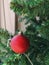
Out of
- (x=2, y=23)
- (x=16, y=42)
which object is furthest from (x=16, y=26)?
(x=16, y=42)

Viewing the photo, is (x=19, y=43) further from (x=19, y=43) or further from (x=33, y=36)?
(x=33, y=36)

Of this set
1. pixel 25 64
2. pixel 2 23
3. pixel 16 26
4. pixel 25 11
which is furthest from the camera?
pixel 2 23

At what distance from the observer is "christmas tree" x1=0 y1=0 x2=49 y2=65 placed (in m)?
0.48

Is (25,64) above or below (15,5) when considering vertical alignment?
below

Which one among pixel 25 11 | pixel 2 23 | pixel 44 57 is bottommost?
pixel 2 23

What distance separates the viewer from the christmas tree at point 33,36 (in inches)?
19.1

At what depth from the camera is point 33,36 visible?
0.66 meters

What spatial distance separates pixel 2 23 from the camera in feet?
5.13

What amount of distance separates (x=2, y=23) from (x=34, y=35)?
93cm

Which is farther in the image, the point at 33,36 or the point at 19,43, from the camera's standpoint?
the point at 33,36

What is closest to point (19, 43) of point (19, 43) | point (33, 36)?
point (19, 43)

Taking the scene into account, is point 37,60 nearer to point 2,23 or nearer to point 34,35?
point 34,35

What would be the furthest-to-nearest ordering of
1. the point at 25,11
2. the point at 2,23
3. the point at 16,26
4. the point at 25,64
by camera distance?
the point at 2,23, the point at 16,26, the point at 25,64, the point at 25,11

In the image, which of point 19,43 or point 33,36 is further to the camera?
point 33,36
